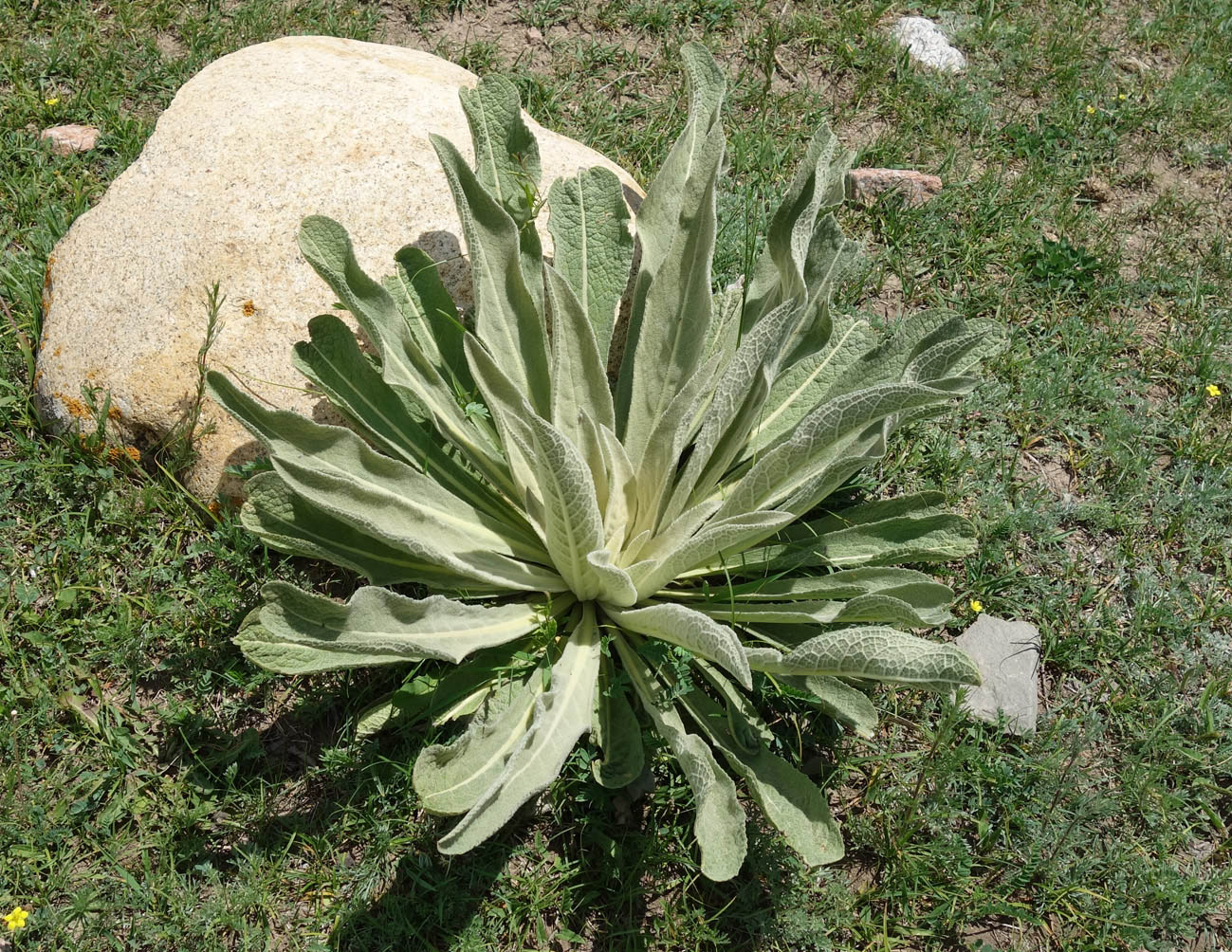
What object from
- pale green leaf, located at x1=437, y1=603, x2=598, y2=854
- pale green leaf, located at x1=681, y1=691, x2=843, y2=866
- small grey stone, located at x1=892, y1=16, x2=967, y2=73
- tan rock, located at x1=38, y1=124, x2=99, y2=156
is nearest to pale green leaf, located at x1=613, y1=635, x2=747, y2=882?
pale green leaf, located at x1=681, y1=691, x2=843, y2=866

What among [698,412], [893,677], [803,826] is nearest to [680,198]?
[698,412]

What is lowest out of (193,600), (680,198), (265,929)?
(265,929)

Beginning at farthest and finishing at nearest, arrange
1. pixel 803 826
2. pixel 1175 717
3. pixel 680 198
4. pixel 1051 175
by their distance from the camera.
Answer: pixel 1051 175 < pixel 1175 717 < pixel 680 198 < pixel 803 826

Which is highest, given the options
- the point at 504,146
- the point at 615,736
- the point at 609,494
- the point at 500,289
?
the point at 504,146

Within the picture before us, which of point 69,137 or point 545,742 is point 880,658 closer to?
point 545,742

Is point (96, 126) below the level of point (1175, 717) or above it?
above

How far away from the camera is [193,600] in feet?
9.73

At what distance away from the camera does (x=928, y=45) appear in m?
4.68

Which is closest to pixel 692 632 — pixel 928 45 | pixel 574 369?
pixel 574 369

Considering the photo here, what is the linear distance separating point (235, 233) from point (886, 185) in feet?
8.03

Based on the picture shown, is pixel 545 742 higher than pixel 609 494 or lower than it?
lower

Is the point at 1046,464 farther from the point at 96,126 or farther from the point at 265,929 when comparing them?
the point at 96,126

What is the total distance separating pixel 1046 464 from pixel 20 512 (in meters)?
3.27

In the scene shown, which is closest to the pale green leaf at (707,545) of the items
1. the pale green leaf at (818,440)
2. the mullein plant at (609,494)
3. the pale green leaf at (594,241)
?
the mullein plant at (609,494)
